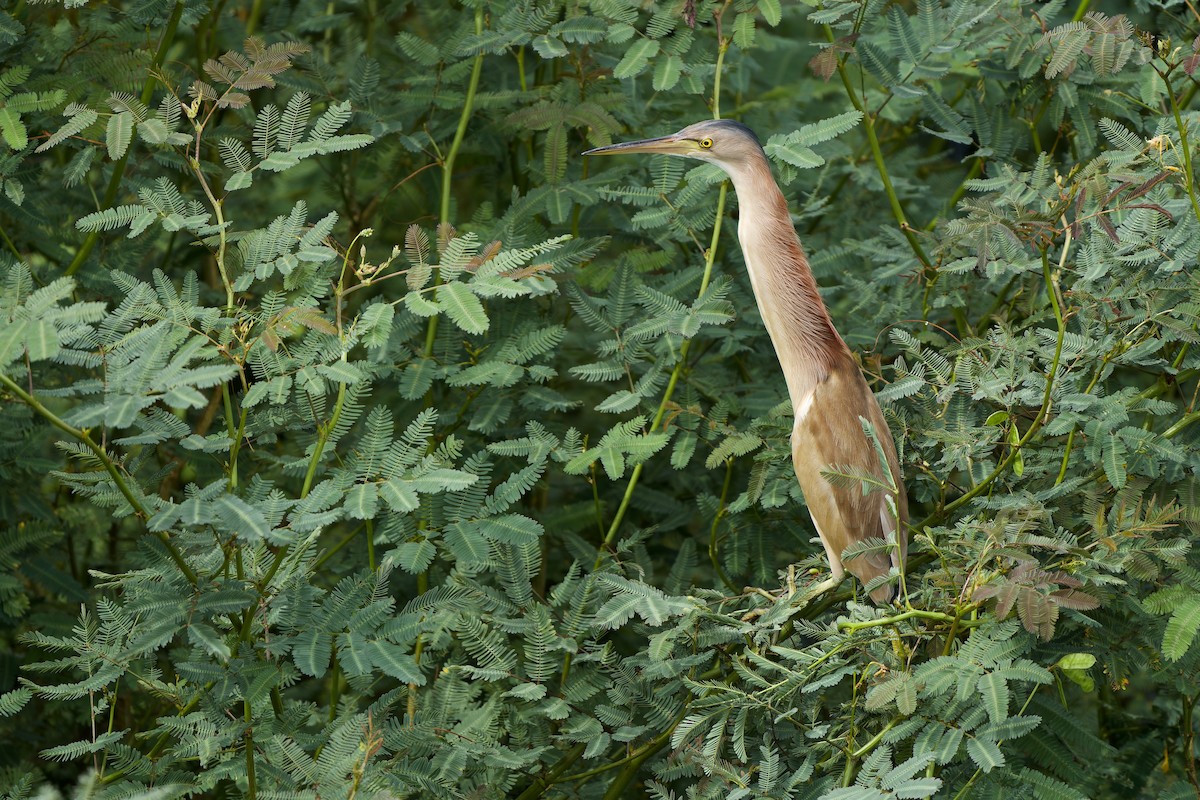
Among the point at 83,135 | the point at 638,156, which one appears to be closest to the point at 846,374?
the point at 638,156

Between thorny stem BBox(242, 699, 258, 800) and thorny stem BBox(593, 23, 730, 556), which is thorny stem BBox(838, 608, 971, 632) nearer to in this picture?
thorny stem BBox(593, 23, 730, 556)

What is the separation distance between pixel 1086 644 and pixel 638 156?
4.89 feet

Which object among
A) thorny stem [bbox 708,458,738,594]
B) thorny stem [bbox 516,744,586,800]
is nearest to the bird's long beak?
thorny stem [bbox 708,458,738,594]

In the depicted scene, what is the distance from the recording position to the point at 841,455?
88.4 inches

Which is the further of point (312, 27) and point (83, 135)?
point (312, 27)

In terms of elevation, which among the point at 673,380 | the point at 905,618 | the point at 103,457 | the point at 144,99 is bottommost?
the point at 905,618

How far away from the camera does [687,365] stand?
8.92 ft

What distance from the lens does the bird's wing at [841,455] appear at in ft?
7.40

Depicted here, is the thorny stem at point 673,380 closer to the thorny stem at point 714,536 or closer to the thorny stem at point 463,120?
the thorny stem at point 714,536

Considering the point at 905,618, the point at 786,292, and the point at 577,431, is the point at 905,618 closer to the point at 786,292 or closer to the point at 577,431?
the point at 786,292

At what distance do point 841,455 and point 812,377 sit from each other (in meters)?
0.17

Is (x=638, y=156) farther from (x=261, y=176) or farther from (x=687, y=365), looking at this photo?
(x=261, y=176)

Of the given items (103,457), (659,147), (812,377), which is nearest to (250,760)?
(103,457)

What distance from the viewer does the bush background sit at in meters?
1.95
